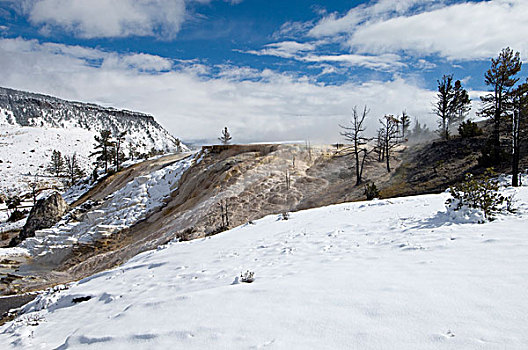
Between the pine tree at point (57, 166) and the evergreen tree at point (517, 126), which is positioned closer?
the evergreen tree at point (517, 126)

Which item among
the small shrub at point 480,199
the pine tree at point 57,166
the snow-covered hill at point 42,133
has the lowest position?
the small shrub at point 480,199

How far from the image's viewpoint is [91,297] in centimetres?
830

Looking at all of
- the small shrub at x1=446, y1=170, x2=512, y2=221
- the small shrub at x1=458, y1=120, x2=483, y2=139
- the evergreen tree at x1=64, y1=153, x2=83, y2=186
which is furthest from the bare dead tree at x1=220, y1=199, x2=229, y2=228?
the evergreen tree at x1=64, y1=153, x2=83, y2=186

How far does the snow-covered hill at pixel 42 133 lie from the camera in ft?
276

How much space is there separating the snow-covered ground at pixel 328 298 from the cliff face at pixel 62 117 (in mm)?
166114

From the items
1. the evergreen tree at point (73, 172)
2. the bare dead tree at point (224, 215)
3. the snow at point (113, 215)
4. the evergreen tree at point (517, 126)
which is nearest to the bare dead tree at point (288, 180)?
the bare dead tree at point (224, 215)

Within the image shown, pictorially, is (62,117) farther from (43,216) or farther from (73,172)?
(43,216)

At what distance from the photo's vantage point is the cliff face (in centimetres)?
17050

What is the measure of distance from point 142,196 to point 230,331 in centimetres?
3166

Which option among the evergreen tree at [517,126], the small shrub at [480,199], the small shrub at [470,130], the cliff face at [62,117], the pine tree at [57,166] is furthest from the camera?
the cliff face at [62,117]

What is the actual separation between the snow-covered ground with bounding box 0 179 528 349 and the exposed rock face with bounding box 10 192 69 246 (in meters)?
27.8

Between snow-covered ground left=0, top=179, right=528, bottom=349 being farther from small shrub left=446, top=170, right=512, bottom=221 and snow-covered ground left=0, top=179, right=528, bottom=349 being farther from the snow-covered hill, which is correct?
the snow-covered hill

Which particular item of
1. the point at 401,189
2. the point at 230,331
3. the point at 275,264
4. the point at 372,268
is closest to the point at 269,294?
the point at 230,331

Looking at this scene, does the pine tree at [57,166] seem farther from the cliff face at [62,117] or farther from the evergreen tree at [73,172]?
the cliff face at [62,117]
